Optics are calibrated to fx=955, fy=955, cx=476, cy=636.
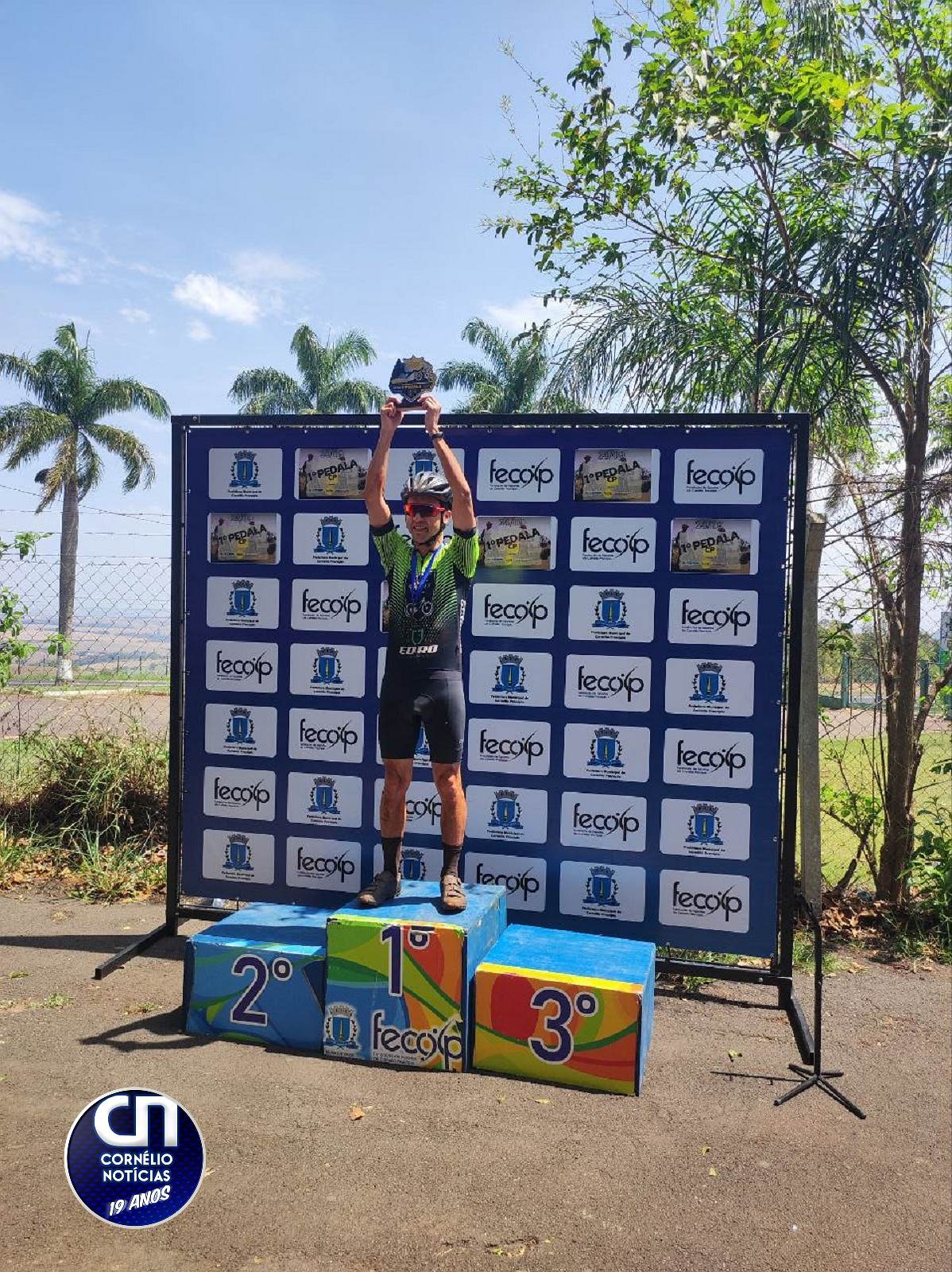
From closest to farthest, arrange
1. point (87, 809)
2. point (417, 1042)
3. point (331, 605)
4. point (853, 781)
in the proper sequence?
point (417, 1042) < point (331, 605) < point (87, 809) < point (853, 781)

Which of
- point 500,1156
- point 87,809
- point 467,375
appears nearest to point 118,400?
point 467,375

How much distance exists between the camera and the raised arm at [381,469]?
468cm

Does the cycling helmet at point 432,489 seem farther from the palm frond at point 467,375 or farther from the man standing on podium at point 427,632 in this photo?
the palm frond at point 467,375

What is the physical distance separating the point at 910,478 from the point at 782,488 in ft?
6.62

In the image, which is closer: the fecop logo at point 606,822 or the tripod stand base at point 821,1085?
the tripod stand base at point 821,1085

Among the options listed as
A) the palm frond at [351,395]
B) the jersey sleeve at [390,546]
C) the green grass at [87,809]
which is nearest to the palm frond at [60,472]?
the palm frond at [351,395]

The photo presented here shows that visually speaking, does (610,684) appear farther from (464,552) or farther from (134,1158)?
(134,1158)

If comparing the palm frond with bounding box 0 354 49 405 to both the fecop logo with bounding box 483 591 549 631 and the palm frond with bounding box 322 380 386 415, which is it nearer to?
the palm frond with bounding box 322 380 386 415

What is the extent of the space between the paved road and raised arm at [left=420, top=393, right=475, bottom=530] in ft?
8.45

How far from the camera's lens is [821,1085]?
13.7ft

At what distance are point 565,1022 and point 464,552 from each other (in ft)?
7.39

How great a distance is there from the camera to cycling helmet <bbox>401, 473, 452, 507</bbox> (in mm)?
4801

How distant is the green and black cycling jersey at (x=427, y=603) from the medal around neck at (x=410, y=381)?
2.05 feet

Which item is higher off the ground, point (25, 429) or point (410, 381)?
point (25, 429)
